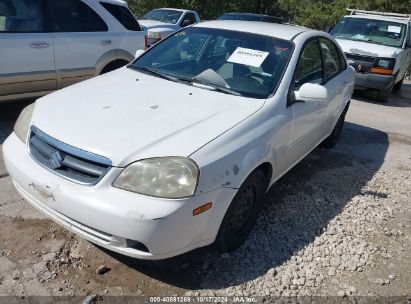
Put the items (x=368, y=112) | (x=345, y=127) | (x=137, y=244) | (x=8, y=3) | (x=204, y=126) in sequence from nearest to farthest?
(x=137, y=244)
(x=204, y=126)
(x=8, y=3)
(x=345, y=127)
(x=368, y=112)

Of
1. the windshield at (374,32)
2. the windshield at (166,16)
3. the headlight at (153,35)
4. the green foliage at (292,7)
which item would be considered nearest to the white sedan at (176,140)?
the windshield at (374,32)

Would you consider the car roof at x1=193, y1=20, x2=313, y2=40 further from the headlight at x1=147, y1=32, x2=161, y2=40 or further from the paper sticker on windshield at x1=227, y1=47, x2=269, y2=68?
the headlight at x1=147, y1=32, x2=161, y2=40

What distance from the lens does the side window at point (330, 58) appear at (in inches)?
180

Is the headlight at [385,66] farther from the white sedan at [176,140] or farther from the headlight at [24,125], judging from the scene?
the headlight at [24,125]

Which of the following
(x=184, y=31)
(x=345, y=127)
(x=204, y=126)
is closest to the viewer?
(x=204, y=126)

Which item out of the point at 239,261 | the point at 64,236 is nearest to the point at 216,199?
the point at 239,261

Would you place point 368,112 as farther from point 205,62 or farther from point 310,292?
point 310,292

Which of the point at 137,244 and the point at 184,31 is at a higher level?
the point at 184,31

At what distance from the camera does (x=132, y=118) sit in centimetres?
288

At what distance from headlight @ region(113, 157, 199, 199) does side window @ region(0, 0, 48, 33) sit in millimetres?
3597

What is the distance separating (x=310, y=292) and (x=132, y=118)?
Result: 175cm

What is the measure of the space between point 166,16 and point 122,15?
7.70 meters

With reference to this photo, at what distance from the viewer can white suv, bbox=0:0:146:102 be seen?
505 centimetres

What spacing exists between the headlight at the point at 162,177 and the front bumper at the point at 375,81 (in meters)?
7.89
